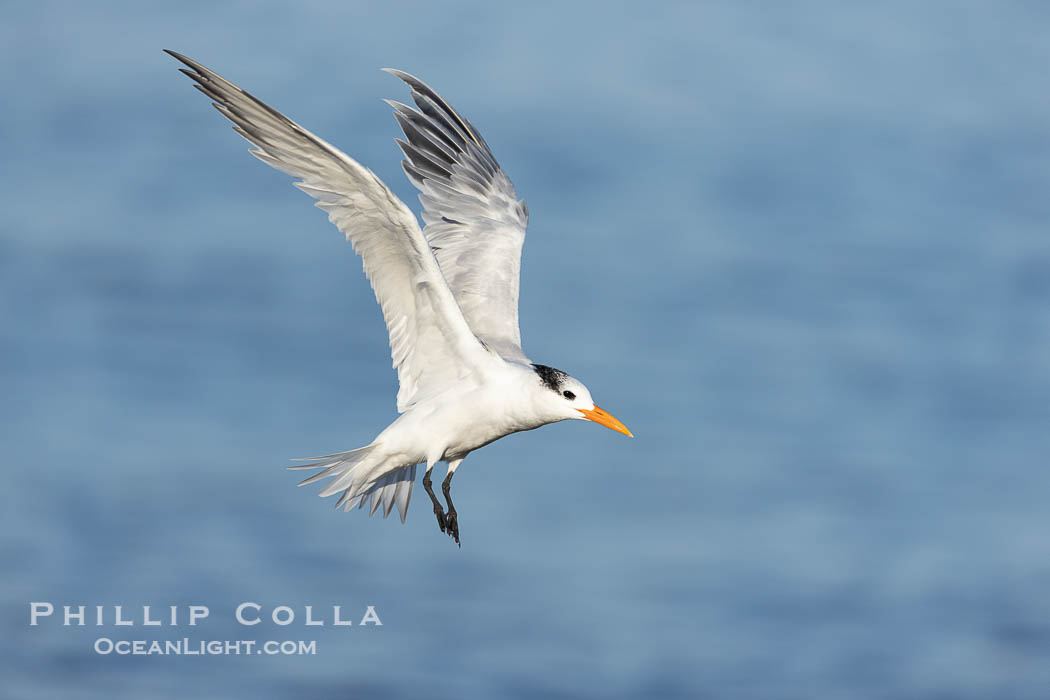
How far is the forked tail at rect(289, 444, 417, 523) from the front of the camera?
1636 centimetres

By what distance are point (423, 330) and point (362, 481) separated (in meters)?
1.81

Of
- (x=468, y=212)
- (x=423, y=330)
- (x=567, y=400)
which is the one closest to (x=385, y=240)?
(x=423, y=330)

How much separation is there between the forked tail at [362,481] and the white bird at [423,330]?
1 cm

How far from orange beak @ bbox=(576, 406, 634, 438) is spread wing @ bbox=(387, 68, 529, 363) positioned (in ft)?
5.98

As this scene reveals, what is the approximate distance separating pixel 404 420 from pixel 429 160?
16.8 ft

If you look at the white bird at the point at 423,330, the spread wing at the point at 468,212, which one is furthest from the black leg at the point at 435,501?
the spread wing at the point at 468,212

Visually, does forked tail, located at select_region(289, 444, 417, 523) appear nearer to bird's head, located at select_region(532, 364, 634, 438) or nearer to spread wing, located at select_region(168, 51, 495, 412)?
spread wing, located at select_region(168, 51, 495, 412)

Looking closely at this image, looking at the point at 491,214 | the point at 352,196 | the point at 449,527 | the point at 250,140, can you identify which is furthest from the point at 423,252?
the point at 491,214

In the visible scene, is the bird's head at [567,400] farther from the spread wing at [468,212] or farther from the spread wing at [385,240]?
the spread wing at [468,212]

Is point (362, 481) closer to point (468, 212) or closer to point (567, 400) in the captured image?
point (567, 400)

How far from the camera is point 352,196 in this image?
1501 centimetres

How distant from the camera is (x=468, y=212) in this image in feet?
64.6

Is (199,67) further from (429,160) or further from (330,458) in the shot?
(429,160)

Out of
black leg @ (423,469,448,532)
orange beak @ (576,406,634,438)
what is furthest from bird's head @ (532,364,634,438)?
black leg @ (423,469,448,532)
